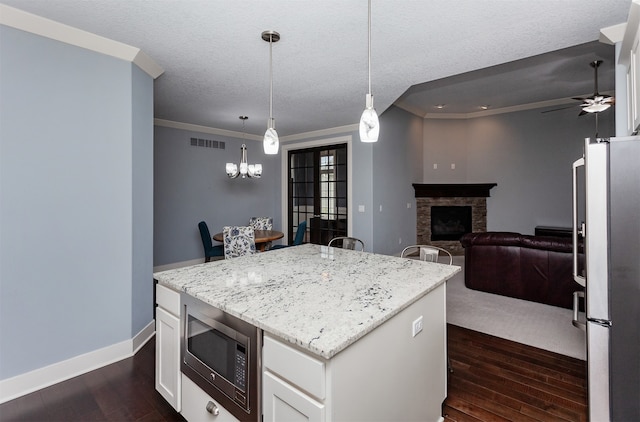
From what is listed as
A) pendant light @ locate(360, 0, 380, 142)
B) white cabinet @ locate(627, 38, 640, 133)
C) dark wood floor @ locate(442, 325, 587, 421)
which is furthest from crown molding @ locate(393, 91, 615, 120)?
dark wood floor @ locate(442, 325, 587, 421)

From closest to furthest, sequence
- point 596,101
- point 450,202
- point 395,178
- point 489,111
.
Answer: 1. point 596,101
2. point 395,178
3. point 489,111
4. point 450,202

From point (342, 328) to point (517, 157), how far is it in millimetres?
6819

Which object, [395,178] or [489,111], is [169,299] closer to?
[395,178]

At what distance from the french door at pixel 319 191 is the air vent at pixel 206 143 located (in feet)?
5.06

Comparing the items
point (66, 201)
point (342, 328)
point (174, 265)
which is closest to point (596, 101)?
point (342, 328)

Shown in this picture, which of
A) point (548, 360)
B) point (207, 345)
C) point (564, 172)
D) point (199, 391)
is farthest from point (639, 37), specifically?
point (564, 172)

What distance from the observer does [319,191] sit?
643 cm

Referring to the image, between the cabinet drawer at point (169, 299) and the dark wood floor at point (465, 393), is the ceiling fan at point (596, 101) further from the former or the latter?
the cabinet drawer at point (169, 299)

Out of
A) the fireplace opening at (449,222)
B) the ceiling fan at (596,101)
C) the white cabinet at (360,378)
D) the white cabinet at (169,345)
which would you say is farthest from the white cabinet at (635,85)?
the fireplace opening at (449,222)

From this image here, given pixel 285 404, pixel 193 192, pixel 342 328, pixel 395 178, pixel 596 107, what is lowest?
pixel 285 404

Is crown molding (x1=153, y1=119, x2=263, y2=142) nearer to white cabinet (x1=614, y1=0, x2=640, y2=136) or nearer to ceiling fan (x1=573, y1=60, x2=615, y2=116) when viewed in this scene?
ceiling fan (x1=573, y1=60, x2=615, y2=116)

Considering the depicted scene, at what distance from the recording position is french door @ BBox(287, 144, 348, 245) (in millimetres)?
6082

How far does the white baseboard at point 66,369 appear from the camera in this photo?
213cm

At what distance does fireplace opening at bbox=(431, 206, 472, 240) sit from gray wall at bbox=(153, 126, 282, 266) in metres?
3.91
